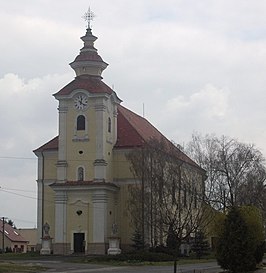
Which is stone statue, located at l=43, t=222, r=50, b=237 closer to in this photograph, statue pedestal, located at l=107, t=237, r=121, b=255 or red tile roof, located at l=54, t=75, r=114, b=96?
statue pedestal, located at l=107, t=237, r=121, b=255

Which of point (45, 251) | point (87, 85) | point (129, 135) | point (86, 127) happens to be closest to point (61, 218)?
point (45, 251)

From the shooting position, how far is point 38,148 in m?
76.8

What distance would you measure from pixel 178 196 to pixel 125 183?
32.3 feet

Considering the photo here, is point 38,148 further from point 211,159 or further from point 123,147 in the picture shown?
point 211,159

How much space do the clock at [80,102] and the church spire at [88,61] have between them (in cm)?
319

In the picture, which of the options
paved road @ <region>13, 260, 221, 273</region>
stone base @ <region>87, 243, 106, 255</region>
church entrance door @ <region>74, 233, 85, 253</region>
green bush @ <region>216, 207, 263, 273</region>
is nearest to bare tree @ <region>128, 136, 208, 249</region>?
stone base @ <region>87, 243, 106, 255</region>

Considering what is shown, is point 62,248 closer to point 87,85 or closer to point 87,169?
point 87,169

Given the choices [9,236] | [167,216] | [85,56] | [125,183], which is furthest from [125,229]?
[9,236]

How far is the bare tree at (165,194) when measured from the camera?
2494 inches

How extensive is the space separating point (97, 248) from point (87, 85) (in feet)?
55.1

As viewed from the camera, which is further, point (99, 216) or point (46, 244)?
point (46, 244)

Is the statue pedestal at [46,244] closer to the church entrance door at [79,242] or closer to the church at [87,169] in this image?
the church at [87,169]

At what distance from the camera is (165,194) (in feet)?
210

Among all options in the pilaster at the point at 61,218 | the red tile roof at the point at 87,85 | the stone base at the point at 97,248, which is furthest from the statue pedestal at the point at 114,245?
the red tile roof at the point at 87,85
